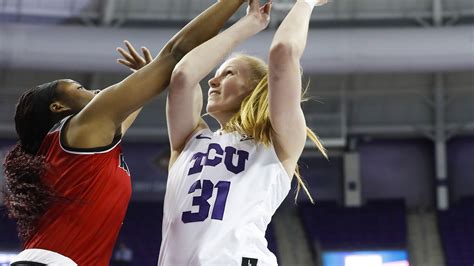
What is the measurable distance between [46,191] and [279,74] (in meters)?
1.05

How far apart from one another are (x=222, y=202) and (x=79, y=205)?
0.57 m

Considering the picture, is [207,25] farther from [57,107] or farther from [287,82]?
[57,107]

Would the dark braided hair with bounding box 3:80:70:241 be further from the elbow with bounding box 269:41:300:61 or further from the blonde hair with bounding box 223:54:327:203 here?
the elbow with bounding box 269:41:300:61

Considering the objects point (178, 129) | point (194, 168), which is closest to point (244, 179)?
point (194, 168)

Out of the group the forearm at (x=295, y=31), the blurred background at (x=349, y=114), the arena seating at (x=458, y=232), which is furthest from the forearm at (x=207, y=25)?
the arena seating at (x=458, y=232)

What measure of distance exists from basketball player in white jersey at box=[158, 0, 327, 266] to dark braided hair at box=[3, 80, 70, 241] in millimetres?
519

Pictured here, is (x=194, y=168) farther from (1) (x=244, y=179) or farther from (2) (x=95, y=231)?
(2) (x=95, y=231)

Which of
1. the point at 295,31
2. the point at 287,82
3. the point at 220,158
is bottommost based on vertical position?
the point at 220,158

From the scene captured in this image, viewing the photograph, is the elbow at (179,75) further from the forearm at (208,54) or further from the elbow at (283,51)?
the elbow at (283,51)

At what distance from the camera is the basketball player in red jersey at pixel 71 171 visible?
9.34 feet

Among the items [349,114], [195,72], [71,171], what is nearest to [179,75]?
[195,72]

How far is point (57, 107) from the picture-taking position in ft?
9.84

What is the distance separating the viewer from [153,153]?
19.3 m

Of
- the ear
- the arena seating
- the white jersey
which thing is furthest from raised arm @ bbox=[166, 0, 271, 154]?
the arena seating
